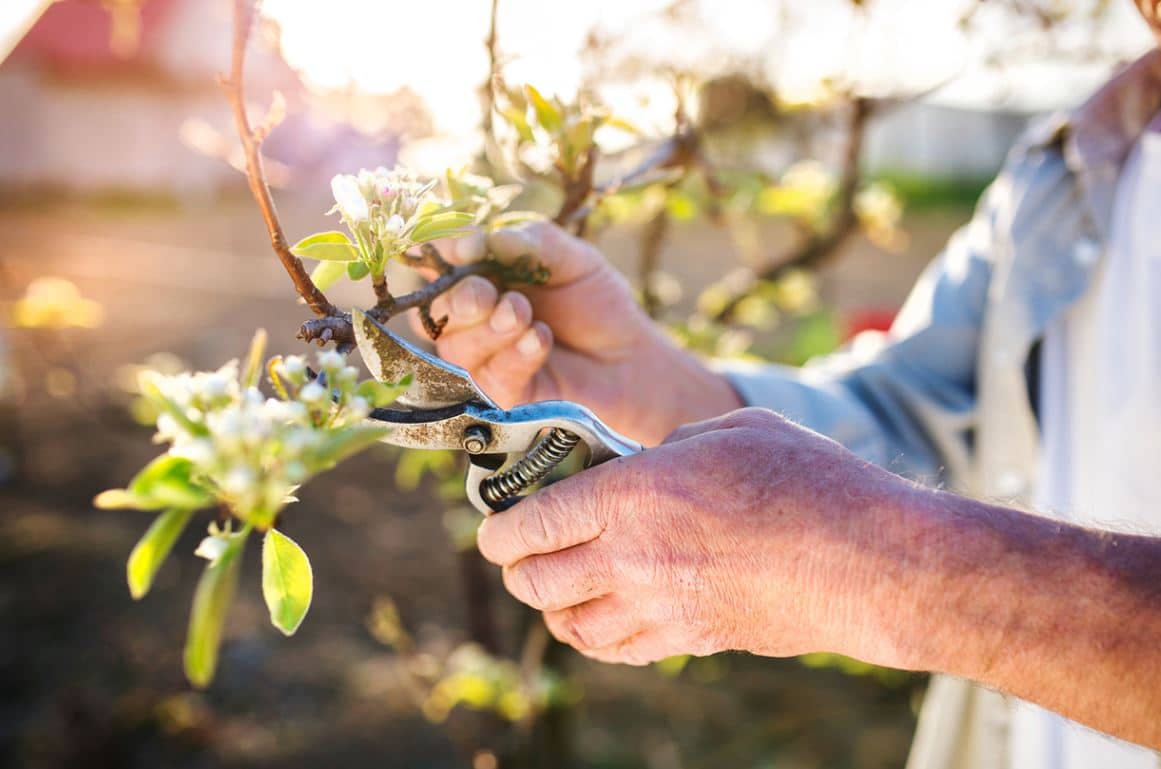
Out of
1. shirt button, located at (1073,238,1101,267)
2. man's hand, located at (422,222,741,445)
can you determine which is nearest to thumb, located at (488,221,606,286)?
man's hand, located at (422,222,741,445)

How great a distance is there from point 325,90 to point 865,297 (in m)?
8.49

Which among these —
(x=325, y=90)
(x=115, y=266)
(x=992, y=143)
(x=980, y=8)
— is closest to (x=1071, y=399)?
(x=980, y=8)

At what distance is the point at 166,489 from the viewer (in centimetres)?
74

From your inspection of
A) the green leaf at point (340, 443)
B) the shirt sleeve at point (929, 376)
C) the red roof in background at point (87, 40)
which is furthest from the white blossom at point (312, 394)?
the red roof in background at point (87, 40)

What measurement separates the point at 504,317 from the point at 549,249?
5.2 inches

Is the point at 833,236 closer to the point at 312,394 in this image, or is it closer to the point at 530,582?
the point at 530,582

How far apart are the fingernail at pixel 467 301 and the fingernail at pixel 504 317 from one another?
0.04m

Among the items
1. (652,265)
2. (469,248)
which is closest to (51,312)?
(652,265)

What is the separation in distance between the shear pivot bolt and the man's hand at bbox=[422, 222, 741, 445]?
26 centimetres

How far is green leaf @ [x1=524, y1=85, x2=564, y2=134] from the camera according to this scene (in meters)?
1.21

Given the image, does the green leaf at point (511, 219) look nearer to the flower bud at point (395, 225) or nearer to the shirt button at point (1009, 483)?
the flower bud at point (395, 225)

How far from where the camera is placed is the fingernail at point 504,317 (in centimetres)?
137

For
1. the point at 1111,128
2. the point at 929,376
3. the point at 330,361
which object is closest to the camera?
the point at 330,361

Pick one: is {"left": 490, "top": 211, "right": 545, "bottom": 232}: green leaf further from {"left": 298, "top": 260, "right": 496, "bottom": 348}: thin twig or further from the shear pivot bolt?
the shear pivot bolt
